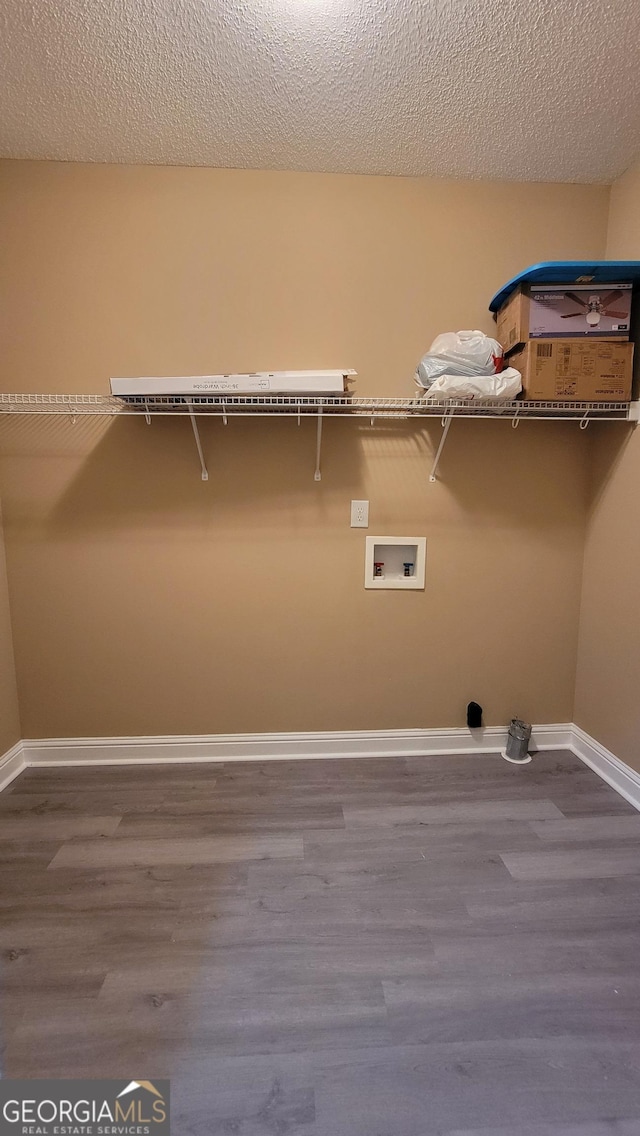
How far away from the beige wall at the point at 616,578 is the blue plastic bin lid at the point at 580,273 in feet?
0.69

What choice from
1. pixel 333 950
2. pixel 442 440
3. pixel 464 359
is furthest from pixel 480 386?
pixel 333 950

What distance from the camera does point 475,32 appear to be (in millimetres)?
1226

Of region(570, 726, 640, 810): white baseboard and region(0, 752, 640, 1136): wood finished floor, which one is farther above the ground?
region(570, 726, 640, 810): white baseboard

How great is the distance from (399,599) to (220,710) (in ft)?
3.10

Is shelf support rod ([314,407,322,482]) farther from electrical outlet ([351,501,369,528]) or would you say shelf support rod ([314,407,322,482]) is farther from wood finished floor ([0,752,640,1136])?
wood finished floor ([0,752,640,1136])

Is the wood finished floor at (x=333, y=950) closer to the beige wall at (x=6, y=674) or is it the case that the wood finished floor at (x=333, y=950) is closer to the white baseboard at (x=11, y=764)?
the white baseboard at (x=11, y=764)

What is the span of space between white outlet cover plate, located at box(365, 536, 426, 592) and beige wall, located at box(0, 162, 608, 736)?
5cm

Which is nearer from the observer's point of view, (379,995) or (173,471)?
(379,995)

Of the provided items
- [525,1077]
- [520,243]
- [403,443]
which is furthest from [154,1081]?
[520,243]

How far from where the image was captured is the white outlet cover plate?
1894mm

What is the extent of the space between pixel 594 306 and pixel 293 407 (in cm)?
117

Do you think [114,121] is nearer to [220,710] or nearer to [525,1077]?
[220,710]

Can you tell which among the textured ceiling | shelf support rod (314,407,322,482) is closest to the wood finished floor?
shelf support rod (314,407,322,482)

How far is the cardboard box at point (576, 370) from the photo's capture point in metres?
1.59
